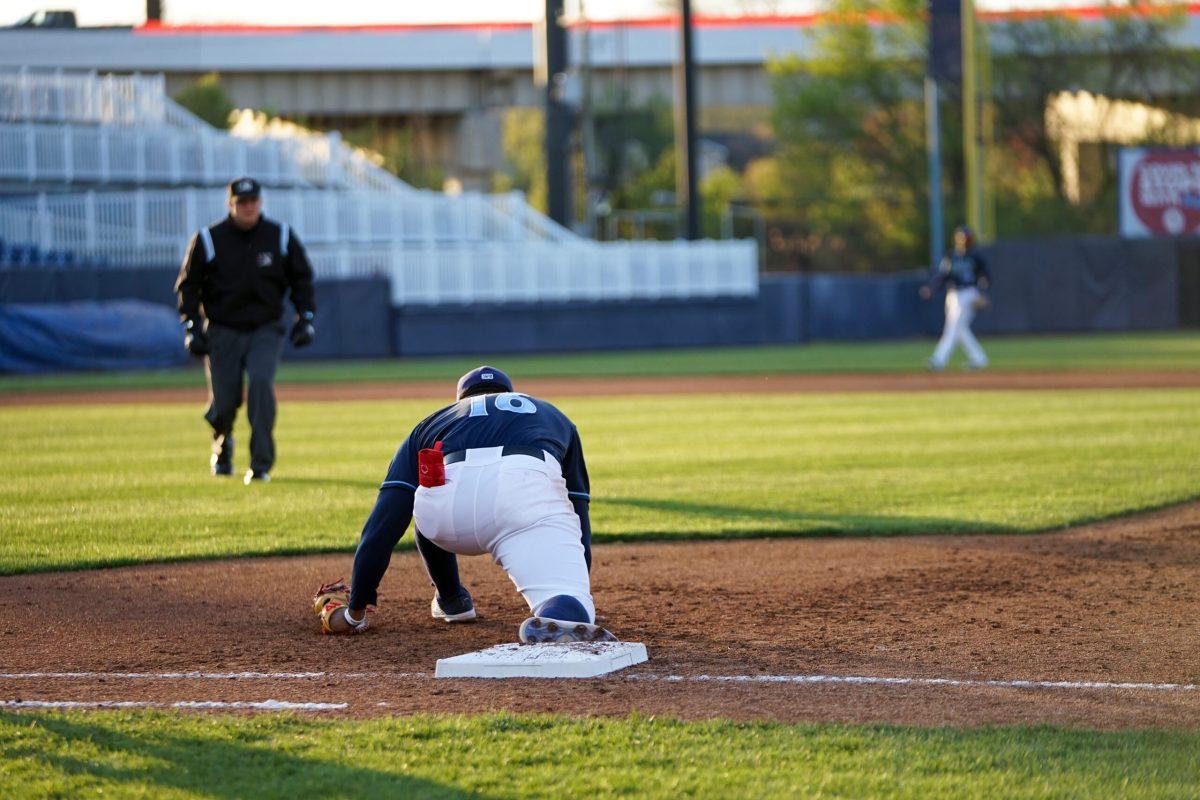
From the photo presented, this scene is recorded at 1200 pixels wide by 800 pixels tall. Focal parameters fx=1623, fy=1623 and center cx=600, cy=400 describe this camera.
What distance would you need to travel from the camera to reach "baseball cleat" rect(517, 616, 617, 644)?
5.80 meters

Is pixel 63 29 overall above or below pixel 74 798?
above

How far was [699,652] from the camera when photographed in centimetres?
598

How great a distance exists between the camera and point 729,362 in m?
29.2

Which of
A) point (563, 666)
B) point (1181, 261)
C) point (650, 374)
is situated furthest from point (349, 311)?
point (563, 666)

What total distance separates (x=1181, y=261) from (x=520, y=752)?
1519 inches

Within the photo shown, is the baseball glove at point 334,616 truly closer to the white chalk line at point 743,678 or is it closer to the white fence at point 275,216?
the white chalk line at point 743,678

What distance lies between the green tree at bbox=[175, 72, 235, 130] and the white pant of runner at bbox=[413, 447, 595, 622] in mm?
46200

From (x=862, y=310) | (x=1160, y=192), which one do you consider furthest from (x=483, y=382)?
(x=1160, y=192)

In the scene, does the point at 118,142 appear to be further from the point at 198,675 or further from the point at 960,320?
the point at 198,675

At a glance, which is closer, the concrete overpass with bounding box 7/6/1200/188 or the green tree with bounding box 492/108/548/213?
the concrete overpass with bounding box 7/6/1200/188

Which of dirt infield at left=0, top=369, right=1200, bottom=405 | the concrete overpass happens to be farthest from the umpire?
the concrete overpass

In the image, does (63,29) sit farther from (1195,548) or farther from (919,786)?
(919,786)

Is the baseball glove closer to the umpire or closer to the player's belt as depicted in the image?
the player's belt

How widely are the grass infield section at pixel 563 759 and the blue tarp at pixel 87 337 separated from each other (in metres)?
23.2
